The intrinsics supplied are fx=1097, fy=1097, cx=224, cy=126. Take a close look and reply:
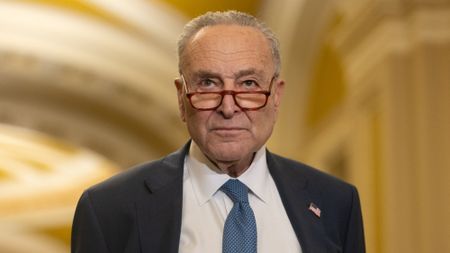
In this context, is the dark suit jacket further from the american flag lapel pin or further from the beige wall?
the beige wall

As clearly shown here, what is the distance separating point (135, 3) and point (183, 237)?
652cm

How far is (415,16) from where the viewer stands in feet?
18.9

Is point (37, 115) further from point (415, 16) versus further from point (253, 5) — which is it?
point (415, 16)

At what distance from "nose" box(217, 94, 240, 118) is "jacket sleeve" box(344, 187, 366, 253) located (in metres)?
0.38

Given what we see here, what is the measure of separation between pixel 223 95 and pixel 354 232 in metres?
0.43

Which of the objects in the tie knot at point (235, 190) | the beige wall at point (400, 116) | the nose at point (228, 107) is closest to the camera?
the nose at point (228, 107)

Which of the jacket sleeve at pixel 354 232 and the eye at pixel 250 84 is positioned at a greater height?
the eye at pixel 250 84

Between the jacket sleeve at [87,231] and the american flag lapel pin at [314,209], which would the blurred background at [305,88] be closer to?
the american flag lapel pin at [314,209]

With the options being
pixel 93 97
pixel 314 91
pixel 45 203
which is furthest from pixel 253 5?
pixel 45 203

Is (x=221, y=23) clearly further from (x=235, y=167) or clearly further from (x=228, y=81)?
(x=235, y=167)

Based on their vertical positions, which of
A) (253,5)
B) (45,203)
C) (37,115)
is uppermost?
(253,5)

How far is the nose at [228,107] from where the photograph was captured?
2.10 metres

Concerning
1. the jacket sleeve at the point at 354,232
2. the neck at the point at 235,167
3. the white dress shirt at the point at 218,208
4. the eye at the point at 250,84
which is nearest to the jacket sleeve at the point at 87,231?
the white dress shirt at the point at 218,208

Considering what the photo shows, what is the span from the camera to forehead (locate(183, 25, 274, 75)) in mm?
2137
